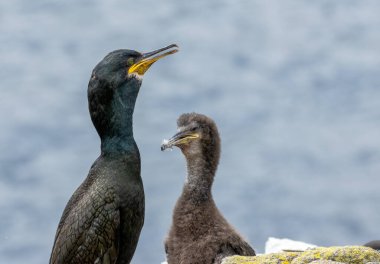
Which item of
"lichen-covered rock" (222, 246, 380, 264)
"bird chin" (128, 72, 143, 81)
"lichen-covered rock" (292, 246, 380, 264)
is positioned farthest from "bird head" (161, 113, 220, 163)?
"lichen-covered rock" (292, 246, 380, 264)

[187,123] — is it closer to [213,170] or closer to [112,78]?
[213,170]

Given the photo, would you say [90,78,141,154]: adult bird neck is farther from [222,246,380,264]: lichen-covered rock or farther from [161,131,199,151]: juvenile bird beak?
[161,131,199,151]: juvenile bird beak

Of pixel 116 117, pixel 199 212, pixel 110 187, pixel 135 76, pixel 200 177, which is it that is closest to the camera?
pixel 110 187

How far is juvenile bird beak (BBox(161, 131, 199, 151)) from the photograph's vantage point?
32.5 feet

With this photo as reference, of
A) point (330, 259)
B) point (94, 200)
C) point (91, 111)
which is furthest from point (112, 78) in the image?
point (330, 259)

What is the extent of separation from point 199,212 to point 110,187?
2048mm

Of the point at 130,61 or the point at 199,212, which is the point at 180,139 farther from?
the point at 130,61

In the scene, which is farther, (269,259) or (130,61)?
(130,61)

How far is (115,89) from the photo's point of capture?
768 centimetres

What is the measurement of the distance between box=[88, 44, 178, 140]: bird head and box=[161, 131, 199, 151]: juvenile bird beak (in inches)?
81.2

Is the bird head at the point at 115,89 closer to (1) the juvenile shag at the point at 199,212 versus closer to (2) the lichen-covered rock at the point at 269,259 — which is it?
(2) the lichen-covered rock at the point at 269,259

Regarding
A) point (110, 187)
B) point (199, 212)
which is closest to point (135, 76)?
point (110, 187)

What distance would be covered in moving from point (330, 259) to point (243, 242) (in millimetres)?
2080

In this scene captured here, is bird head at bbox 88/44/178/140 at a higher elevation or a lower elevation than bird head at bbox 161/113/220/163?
lower
